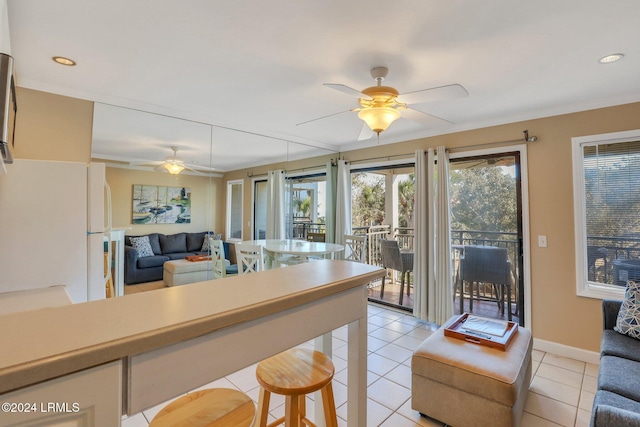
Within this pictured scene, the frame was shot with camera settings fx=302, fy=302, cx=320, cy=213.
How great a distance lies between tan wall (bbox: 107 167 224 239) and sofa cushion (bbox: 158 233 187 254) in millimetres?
55

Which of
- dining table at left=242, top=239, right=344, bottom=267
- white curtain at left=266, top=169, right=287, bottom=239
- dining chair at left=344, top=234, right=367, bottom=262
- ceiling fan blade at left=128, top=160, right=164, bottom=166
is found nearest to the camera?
ceiling fan blade at left=128, top=160, right=164, bottom=166

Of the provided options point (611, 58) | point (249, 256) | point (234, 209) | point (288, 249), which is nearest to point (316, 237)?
point (288, 249)

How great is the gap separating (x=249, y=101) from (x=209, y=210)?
137 cm

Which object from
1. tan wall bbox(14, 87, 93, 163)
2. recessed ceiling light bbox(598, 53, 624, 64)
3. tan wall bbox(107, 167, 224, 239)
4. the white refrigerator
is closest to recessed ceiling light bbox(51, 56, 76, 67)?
tan wall bbox(14, 87, 93, 163)

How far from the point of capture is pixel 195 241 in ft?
11.3

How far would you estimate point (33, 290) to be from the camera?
78.2 inches

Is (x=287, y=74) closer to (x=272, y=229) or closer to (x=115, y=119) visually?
(x=115, y=119)

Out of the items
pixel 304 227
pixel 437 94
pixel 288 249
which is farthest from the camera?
pixel 304 227

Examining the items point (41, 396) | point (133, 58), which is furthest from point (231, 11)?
point (41, 396)

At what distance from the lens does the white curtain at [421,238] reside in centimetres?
388

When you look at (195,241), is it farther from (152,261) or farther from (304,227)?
(304,227)

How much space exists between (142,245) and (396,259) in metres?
3.35

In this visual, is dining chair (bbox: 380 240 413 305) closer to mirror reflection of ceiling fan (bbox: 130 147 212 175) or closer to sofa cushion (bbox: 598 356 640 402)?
sofa cushion (bbox: 598 356 640 402)

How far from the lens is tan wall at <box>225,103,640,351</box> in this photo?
9.53ft
